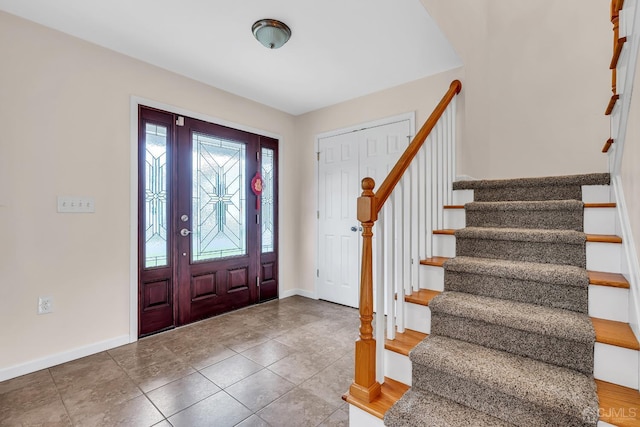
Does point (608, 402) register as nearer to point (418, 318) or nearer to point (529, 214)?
point (418, 318)

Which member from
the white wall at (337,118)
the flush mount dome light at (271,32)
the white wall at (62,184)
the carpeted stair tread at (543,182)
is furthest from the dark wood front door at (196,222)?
the carpeted stair tread at (543,182)

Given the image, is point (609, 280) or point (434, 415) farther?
point (609, 280)

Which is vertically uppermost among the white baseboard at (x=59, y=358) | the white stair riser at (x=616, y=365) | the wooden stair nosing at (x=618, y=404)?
the white stair riser at (x=616, y=365)

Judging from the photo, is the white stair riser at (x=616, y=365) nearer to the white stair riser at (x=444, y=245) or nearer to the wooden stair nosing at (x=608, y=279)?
the wooden stair nosing at (x=608, y=279)

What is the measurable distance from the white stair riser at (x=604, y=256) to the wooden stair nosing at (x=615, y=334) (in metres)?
0.31

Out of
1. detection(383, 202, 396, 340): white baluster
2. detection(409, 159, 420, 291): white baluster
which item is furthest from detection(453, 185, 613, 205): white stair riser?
detection(383, 202, 396, 340): white baluster

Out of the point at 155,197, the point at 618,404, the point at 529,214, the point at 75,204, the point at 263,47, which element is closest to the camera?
the point at 618,404

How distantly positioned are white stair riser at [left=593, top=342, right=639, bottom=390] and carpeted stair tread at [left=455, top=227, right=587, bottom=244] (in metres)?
0.61

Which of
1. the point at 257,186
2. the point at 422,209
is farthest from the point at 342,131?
the point at 422,209

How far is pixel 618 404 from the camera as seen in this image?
1044mm

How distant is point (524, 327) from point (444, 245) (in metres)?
0.75

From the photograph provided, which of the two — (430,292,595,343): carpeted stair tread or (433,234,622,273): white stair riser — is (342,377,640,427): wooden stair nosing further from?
(433,234,622,273): white stair riser

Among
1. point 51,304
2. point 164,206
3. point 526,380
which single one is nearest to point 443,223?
point 526,380

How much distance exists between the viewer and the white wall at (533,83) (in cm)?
269
